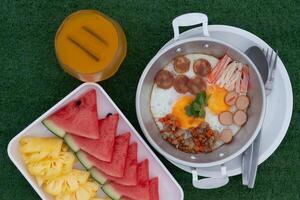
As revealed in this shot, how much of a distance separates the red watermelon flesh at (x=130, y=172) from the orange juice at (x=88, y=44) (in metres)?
0.26

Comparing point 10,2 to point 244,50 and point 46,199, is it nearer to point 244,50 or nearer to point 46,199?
point 46,199

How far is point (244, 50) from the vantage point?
152 centimetres

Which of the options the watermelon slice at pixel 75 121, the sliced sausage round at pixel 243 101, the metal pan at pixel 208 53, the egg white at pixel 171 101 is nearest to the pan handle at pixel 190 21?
the metal pan at pixel 208 53

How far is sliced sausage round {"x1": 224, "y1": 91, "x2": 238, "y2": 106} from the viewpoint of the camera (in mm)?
1510

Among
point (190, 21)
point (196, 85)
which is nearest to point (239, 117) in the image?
point (196, 85)

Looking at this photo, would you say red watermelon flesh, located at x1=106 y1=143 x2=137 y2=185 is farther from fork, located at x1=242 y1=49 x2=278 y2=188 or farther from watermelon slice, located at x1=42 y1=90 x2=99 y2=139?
fork, located at x1=242 y1=49 x2=278 y2=188

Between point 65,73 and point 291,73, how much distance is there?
28.3 inches

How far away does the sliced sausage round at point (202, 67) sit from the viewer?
1505 mm

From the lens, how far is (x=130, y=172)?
1.47 m

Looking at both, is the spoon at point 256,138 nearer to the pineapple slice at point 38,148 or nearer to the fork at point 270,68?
the fork at point 270,68

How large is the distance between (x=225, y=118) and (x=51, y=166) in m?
0.53

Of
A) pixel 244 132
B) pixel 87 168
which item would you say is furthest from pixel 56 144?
pixel 244 132

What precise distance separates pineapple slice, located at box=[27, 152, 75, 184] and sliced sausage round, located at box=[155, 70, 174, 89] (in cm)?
34

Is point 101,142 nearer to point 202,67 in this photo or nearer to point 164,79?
point 164,79
